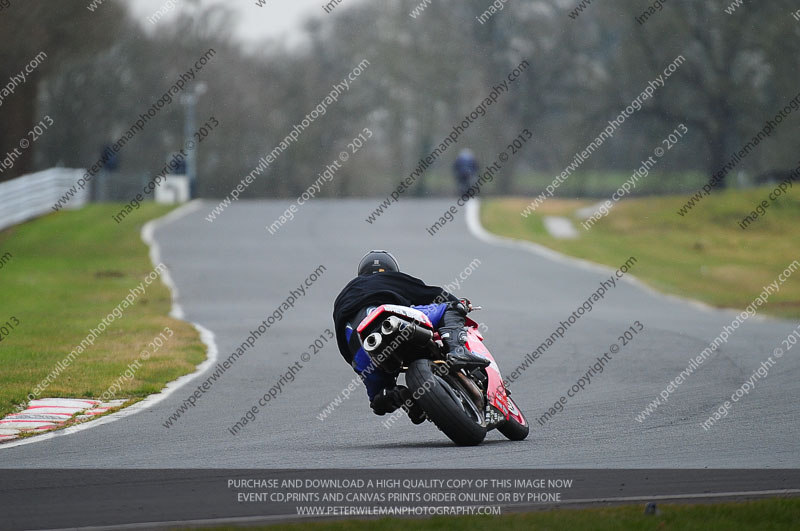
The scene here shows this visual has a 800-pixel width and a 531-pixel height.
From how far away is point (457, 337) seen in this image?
8.81 m

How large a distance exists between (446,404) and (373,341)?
0.67m

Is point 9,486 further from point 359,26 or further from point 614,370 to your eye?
point 359,26

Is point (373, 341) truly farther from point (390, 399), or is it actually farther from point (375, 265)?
point (375, 265)

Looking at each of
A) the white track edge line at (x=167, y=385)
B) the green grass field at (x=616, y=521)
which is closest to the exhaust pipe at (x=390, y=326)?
the green grass field at (x=616, y=521)

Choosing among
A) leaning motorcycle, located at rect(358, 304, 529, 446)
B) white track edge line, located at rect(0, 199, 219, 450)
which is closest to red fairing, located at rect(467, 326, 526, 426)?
leaning motorcycle, located at rect(358, 304, 529, 446)

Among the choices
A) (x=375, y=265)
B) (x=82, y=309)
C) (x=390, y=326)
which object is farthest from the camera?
(x=82, y=309)

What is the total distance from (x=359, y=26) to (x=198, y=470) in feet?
213

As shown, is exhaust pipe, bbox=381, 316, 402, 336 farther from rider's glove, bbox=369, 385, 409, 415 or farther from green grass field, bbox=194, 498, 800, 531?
green grass field, bbox=194, 498, 800, 531

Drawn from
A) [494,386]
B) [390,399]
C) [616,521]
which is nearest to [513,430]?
[494,386]

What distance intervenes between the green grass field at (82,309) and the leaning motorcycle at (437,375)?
4232 millimetres

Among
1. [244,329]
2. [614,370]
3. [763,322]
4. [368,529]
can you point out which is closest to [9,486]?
[368,529]

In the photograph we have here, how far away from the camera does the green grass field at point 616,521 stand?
6.14m

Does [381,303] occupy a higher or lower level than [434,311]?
lower

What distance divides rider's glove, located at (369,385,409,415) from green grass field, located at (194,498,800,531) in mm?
2252
